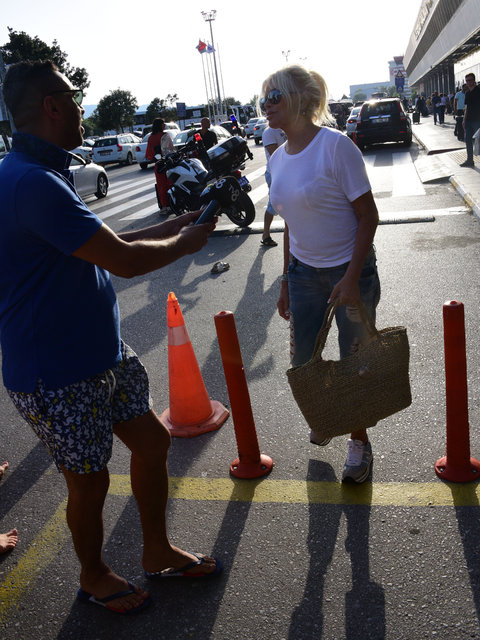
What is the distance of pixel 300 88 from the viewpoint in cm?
270

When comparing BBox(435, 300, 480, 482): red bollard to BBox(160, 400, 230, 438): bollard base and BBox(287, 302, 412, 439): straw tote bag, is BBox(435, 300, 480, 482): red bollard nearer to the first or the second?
BBox(287, 302, 412, 439): straw tote bag

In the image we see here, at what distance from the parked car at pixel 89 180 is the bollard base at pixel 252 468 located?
13166 mm

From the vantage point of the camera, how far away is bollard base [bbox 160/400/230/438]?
3859mm

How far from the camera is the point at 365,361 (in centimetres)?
262

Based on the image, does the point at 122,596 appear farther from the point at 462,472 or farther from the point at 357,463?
the point at 462,472

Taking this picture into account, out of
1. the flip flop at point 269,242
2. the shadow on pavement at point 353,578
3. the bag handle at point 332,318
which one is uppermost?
the bag handle at point 332,318

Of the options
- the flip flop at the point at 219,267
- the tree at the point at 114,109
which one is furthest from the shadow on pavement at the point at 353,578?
the tree at the point at 114,109

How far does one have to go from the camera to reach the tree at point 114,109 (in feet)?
212

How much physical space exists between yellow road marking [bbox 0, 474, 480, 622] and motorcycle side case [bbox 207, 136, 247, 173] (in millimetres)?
7629

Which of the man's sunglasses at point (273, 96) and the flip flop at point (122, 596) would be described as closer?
the flip flop at point (122, 596)

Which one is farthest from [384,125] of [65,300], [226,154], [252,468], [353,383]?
[65,300]

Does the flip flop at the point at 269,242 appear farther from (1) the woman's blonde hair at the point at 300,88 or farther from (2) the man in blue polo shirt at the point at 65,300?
(2) the man in blue polo shirt at the point at 65,300

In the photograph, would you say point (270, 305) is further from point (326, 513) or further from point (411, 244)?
point (326, 513)

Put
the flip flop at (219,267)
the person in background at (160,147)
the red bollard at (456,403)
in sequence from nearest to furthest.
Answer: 1. the red bollard at (456,403)
2. the flip flop at (219,267)
3. the person in background at (160,147)
